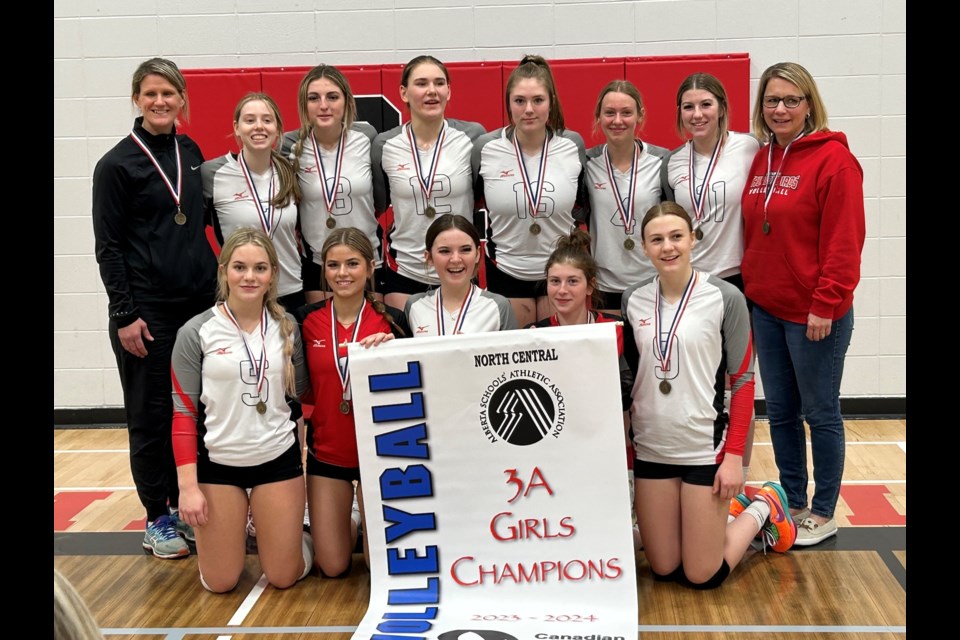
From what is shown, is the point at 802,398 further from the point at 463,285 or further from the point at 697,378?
the point at 463,285

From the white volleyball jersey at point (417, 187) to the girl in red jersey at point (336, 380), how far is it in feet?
1.38

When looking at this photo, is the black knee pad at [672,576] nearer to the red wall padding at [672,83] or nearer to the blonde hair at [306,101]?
the blonde hair at [306,101]

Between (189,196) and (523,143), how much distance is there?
1531mm

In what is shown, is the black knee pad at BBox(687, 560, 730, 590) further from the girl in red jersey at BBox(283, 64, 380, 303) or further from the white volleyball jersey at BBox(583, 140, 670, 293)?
the girl in red jersey at BBox(283, 64, 380, 303)

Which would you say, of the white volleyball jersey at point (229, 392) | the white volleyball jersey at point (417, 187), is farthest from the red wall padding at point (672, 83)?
the white volleyball jersey at point (229, 392)

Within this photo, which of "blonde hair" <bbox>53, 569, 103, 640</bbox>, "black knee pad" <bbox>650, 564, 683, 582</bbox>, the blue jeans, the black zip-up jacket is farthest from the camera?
the black zip-up jacket

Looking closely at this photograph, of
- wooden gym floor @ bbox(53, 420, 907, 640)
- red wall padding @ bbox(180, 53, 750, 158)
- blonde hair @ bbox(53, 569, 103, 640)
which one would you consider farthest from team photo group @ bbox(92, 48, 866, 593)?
blonde hair @ bbox(53, 569, 103, 640)

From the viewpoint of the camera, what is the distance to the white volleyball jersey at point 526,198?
426cm

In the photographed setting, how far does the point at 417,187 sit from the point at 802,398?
1.95 m

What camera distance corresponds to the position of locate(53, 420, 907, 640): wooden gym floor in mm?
3451

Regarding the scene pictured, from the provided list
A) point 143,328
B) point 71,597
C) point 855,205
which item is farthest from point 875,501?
point 71,597

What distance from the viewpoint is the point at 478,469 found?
3627mm

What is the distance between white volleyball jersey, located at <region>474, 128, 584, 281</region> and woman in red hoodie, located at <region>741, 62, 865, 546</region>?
80 centimetres
